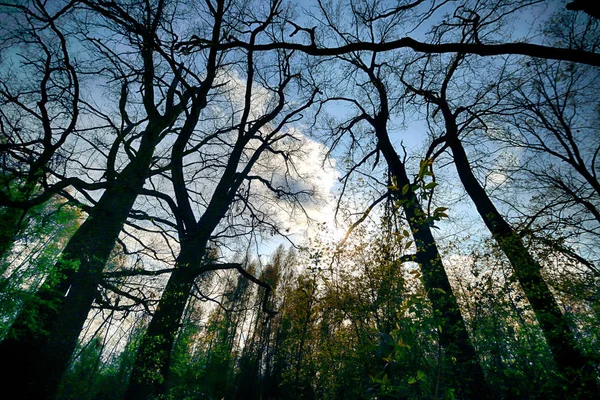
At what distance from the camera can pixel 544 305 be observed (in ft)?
13.1

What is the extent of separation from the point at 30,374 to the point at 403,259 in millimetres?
5494

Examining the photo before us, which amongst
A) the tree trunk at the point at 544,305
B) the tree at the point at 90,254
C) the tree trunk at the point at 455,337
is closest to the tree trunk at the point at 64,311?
the tree at the point at 90,254

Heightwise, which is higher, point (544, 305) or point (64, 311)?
point (544, 305)

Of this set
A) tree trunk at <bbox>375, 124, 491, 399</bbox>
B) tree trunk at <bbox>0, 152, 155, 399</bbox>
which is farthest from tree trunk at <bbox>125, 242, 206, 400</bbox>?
tree trunk at <bbox>375, 124, 491, 399</bbox>

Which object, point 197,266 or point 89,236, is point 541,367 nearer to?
point 197,266

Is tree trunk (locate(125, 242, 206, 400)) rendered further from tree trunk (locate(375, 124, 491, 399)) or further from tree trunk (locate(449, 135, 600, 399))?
tree trunk (locate(449, 135, 600, 399))

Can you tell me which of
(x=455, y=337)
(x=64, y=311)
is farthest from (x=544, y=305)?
(x=64, y=311)

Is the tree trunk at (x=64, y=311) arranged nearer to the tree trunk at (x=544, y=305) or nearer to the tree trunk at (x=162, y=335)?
the tree trunk at (x=162, y=335)

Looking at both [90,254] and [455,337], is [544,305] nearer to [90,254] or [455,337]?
[455,337]

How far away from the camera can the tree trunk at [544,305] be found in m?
3.27

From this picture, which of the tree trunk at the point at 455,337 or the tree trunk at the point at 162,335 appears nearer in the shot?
the tree trunk at the point at 455,337

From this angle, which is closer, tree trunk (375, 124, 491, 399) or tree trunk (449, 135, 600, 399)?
tree trunk (449, 135, 600, 399)

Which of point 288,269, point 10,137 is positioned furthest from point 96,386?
point 10,137

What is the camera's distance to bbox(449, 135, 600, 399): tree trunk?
327 centimetres
